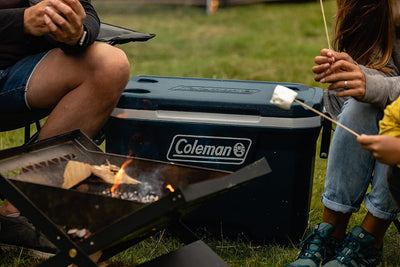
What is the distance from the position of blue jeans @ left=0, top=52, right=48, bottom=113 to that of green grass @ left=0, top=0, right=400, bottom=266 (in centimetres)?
56

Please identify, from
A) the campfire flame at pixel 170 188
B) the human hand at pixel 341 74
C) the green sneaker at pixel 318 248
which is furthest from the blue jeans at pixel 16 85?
the green sneaker at pixel 318 248

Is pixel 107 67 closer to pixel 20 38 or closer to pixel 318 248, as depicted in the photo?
pixel 20 38

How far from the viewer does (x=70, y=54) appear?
235 cm

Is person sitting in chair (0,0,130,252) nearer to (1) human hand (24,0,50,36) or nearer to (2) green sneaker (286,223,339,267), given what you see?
(1) human hand (24,0,50,36)

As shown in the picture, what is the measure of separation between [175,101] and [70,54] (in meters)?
0.45

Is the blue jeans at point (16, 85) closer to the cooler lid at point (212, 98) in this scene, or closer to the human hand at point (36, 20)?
the human hand at point (36, 20)

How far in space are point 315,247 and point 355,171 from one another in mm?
318

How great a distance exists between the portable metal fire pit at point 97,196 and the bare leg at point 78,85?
20cm

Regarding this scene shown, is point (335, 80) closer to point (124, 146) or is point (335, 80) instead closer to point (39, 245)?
point (124, 146)

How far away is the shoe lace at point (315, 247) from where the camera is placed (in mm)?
2293

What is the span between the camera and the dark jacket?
7.48ft

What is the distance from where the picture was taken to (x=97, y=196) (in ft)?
5.74

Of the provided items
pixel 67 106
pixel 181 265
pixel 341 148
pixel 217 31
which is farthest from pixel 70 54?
pixel 217 31

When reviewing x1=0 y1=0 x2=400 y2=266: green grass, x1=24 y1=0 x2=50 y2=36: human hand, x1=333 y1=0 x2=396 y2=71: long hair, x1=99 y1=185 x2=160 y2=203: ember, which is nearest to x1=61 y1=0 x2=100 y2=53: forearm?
x1=24 y1=0 x2=50 y2=36: human hand
